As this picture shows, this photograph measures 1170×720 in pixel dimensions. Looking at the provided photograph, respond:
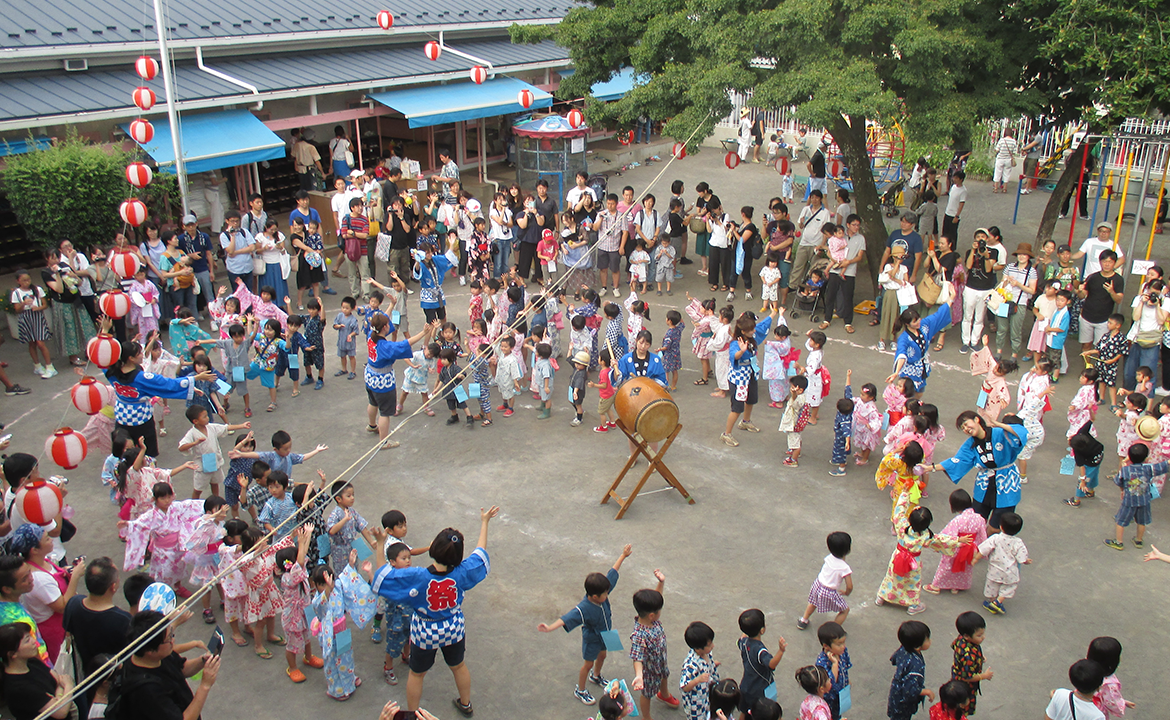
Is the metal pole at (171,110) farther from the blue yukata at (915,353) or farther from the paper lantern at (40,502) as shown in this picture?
the blue yukata at (915,353)

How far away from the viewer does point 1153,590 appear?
7535 mm

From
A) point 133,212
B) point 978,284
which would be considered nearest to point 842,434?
point 978,284

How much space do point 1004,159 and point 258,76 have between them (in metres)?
15.0

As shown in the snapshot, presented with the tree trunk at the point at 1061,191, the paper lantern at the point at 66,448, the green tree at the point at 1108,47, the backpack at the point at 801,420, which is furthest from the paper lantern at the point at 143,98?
the tree trunk at the point at 1061,191

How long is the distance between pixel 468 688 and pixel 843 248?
8.54 meters

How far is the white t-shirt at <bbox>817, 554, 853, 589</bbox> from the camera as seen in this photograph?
6719 millimetres

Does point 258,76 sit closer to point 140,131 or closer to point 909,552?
point 140,131

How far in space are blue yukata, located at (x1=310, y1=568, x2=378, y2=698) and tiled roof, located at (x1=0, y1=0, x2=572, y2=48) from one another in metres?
11.5

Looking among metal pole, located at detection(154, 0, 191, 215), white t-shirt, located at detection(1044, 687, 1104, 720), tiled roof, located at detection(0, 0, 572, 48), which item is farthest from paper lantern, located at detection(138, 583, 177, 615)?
tiled roof, located at detection(0, 0, 572, 48)

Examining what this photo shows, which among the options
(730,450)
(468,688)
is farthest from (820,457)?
(468,688)

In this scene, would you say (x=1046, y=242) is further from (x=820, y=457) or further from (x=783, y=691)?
(x=783, y=691)

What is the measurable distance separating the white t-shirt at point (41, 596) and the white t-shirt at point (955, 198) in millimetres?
13953

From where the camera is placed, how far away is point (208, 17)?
1620 centimetres

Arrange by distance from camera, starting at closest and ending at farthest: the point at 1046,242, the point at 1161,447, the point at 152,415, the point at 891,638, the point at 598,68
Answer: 1. the point at 891,638
2. the point at 1161,447
3. the point at 152,415
4. the point at 1046,242
5. the point at 598,68
